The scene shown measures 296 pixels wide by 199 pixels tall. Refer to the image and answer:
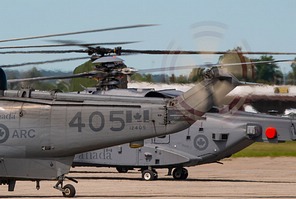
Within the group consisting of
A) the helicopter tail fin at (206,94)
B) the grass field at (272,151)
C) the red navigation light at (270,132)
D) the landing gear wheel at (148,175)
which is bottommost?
the landing gear wheel at (148,175)

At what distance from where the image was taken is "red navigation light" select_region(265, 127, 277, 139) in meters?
30.1

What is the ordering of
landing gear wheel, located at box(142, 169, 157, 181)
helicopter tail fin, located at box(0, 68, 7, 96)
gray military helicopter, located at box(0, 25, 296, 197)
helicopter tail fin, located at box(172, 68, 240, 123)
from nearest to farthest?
helicopter tail fin, located at box(172, 68, 240, 123) < gray military helicopter, located at box(0, 25, 296, 197) < helicopter tail fin, located at box(0, 68, 7, 96) < landing gear wheel, located at box(142, 169, 157, 181)

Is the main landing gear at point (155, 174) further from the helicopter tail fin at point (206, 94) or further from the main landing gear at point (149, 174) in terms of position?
the helicopter tail fin at point (206, 94)

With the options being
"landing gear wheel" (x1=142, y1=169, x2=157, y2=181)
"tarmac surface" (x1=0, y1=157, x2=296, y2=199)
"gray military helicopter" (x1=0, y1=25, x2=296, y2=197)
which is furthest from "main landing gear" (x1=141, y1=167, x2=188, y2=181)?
"gray military helicopter" (x1=0, y1=25, x2=296, y2=197)

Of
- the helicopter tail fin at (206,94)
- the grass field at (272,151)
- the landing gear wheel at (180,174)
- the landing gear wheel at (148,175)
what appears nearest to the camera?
the helicopter tail fin at (206,94)

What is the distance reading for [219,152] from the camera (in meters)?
30.7

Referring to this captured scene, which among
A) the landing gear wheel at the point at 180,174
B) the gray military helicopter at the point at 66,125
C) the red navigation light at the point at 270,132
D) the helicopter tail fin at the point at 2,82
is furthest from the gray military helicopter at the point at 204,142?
the helicopter tail fin at the point at 2,82

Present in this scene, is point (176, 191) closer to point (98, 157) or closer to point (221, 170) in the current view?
point (98, 157)

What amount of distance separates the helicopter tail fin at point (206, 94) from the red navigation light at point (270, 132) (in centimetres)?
752

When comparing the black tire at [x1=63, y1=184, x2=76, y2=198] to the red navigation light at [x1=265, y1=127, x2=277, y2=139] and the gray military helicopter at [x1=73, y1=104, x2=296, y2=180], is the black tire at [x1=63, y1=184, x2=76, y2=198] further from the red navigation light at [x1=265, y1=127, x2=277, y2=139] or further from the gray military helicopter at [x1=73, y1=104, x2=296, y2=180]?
the red navigation light at [x1=265, y1=127, x2=277, y2=139]

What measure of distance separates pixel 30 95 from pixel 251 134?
8462mm

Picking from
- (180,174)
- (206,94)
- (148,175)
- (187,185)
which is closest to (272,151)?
(180,174)

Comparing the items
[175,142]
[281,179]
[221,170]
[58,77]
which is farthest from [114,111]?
[221,170]

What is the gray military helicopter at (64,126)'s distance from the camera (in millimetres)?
23359
